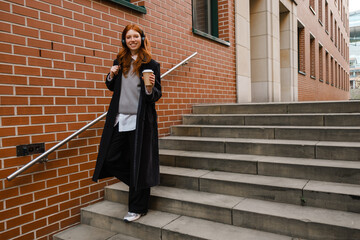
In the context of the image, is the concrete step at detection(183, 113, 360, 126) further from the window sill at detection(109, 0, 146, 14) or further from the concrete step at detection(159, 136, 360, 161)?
the window sill at detection(109, 0, 146, 14)

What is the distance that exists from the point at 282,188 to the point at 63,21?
275 cm

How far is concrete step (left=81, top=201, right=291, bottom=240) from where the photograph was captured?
2.52 metres

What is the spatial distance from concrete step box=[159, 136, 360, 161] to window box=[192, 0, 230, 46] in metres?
2.84

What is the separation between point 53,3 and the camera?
3.00 m

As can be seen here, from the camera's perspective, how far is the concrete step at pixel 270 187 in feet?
8.44

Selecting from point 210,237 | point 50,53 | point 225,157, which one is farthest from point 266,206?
point 50,53

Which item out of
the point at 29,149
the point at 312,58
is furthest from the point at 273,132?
the point at 312,58

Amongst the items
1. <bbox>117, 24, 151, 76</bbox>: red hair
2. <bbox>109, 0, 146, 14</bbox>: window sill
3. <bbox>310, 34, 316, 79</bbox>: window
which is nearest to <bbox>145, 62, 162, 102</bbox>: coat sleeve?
<bbox>117, 24, 151, 76</bbox>: red hair

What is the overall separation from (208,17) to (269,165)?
420 cm

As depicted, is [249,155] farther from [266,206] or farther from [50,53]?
[50,53]

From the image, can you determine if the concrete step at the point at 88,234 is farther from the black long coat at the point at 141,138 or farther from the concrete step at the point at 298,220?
the concrete step at the point at 298,220

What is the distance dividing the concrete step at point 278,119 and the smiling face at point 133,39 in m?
2.33

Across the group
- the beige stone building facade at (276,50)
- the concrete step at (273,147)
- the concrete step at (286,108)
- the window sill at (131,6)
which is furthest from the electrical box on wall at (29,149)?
the beige stone building facade at (276,50)

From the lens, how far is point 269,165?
3234 millimetres
